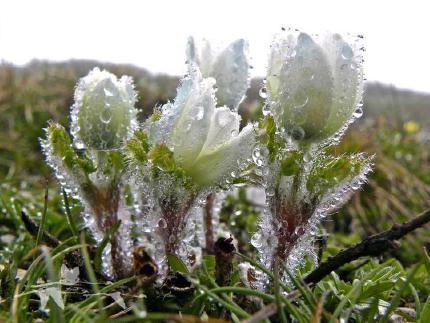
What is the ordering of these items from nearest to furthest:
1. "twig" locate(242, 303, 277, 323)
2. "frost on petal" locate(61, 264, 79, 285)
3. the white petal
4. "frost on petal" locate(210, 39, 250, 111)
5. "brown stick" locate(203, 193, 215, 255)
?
"twig" locate(242, 303, 277, 323)
the white petal
"frost on petal" locate(61, 264, 79, 285)
"frost on petal" locate(210, 39, 250, 111)
"brown stick" locate(203, 193, 215, 255)

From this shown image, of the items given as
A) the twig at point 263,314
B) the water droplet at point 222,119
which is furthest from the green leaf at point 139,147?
the twig at point 263,314

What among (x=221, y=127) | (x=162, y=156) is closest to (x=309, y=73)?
(x=221, y=127)

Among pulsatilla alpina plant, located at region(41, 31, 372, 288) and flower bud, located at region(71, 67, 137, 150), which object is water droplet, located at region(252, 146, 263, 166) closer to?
pulsatilla alpina plant, located at region(41, 31, 372, 288)

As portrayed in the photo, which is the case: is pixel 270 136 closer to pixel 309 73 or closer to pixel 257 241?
A: pixel 309 73

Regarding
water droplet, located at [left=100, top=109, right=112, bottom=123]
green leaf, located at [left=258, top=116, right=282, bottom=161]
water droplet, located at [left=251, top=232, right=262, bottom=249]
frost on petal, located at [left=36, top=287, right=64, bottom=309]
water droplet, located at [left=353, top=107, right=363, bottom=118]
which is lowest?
frost on petal, located at [left=36, top=287, right=64, bottom=309]

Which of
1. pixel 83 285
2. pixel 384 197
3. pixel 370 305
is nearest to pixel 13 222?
pixel 83 285

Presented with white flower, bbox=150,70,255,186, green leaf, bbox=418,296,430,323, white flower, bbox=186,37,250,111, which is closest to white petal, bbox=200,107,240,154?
white flower, bbox=150,70,255,186
